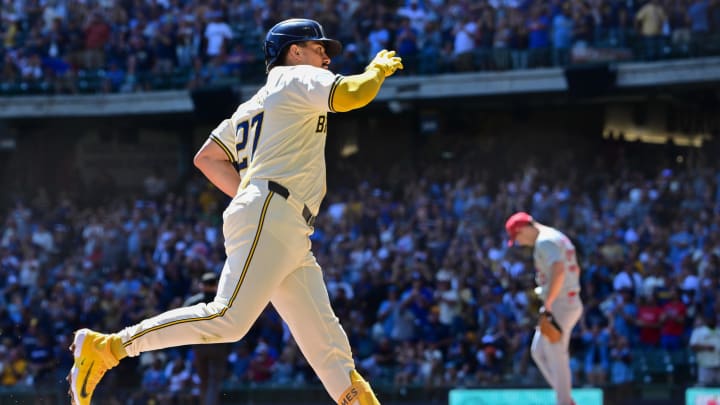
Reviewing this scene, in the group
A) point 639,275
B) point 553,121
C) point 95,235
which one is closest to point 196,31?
point 95,235

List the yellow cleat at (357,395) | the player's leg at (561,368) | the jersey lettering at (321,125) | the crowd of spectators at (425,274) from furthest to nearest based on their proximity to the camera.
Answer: the crowd of spectators at (425,274), the player's leg at (561,368), the jersey lettering at (321,125), the yellow cleat at (357,395)

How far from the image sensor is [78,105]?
2327 centimetres

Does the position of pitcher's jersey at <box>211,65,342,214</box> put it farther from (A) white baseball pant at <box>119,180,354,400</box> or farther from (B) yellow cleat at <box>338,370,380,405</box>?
(B) yellow cleat at <box>338,370,380,405</box>

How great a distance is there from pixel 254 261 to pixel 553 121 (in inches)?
698

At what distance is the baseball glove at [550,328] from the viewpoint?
10234 millimetres

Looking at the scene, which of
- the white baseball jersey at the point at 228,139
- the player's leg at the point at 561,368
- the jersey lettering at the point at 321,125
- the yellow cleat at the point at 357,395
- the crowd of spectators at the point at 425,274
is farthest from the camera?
the crowd of spectators at the point at 425,274

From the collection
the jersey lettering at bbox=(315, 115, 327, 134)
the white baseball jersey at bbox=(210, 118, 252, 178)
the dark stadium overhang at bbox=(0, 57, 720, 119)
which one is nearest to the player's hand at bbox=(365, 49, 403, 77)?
the jersey lettering at bbox=(315, 115, 327, 134)

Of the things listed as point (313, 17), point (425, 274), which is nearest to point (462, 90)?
point (313, 17)

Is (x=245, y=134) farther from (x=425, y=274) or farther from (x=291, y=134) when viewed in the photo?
(x=425, y=274)

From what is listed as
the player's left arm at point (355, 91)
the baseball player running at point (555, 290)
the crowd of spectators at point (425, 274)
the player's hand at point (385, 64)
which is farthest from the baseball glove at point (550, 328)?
the player's left arm at point (355, 91)

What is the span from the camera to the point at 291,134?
18.6ft

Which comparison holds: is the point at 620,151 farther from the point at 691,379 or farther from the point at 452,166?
the point at 691,379

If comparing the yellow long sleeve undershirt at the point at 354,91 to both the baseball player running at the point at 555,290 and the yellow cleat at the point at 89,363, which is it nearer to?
the yellow cleat at the point at 89,363

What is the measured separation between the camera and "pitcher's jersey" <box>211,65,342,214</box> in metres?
5.61
